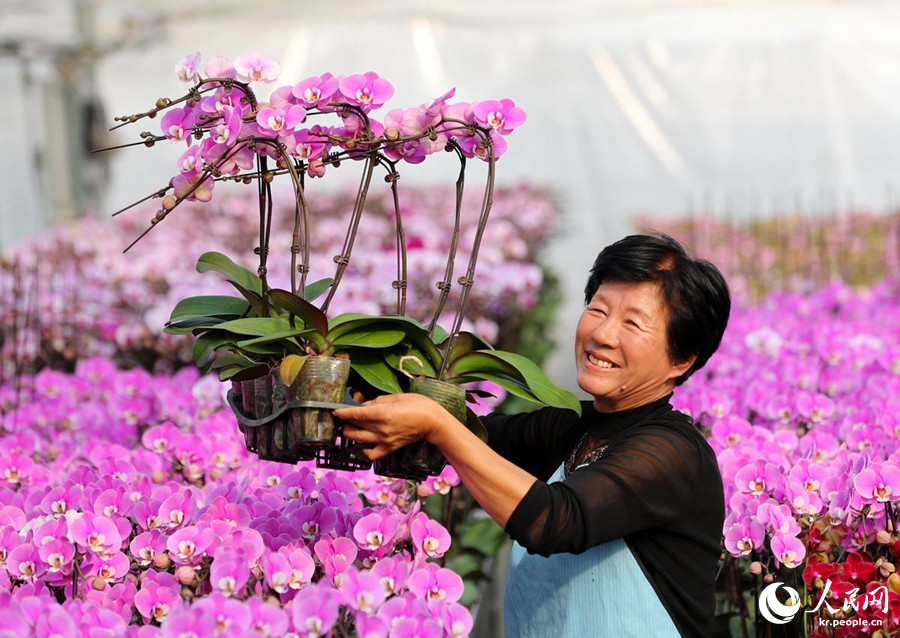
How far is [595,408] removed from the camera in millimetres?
2027

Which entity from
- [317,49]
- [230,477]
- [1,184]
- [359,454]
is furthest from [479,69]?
[359,454]

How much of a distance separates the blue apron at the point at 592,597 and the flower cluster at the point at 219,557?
0.59 feet

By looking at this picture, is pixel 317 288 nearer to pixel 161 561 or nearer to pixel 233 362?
pixel 233 362

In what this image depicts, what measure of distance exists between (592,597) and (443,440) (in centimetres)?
41

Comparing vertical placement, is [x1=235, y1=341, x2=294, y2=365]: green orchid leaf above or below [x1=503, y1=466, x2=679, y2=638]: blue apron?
above

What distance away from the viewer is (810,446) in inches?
104

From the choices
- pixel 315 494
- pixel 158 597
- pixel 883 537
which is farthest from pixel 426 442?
pixel 883 537

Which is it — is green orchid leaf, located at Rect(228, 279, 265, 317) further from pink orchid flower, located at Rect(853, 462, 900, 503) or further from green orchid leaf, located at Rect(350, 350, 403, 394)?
pink orchid flower, located at Rect(853, 462, 900, 503)

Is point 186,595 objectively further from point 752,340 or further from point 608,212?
point 608,212

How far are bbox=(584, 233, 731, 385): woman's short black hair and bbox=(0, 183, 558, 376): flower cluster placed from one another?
231 centimetres

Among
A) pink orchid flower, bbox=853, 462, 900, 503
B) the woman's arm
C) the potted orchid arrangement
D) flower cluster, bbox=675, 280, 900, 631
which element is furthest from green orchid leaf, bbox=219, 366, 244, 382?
pink orchid flower, bbox=853, 462, 900, 503

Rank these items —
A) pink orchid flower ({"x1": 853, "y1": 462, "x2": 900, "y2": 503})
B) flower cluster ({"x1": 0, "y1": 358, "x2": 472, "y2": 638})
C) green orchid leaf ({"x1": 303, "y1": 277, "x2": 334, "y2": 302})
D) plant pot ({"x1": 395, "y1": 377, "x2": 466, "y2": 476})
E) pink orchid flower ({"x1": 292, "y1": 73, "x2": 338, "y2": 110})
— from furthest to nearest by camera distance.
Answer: pink orchid flower ({"x1": 853, "y1": 462, "x2": 900, "y2": 503}), green orchid leaf ({"x1": 303, "y1": 277, "x2": 334, "y2": 302}), pink orchid flower ({"x1": 292, "y1": 73, "x2": 338, "y2": 110}), plant pot ({"x1": 395, "y1": 377, "x2": 466, "y2": 476}), flower cluster ({"x1": 0, "y1": 358, "x2": 472, "y2": 638})

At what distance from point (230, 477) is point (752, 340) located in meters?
2.05

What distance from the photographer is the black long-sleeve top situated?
5.39 feet
